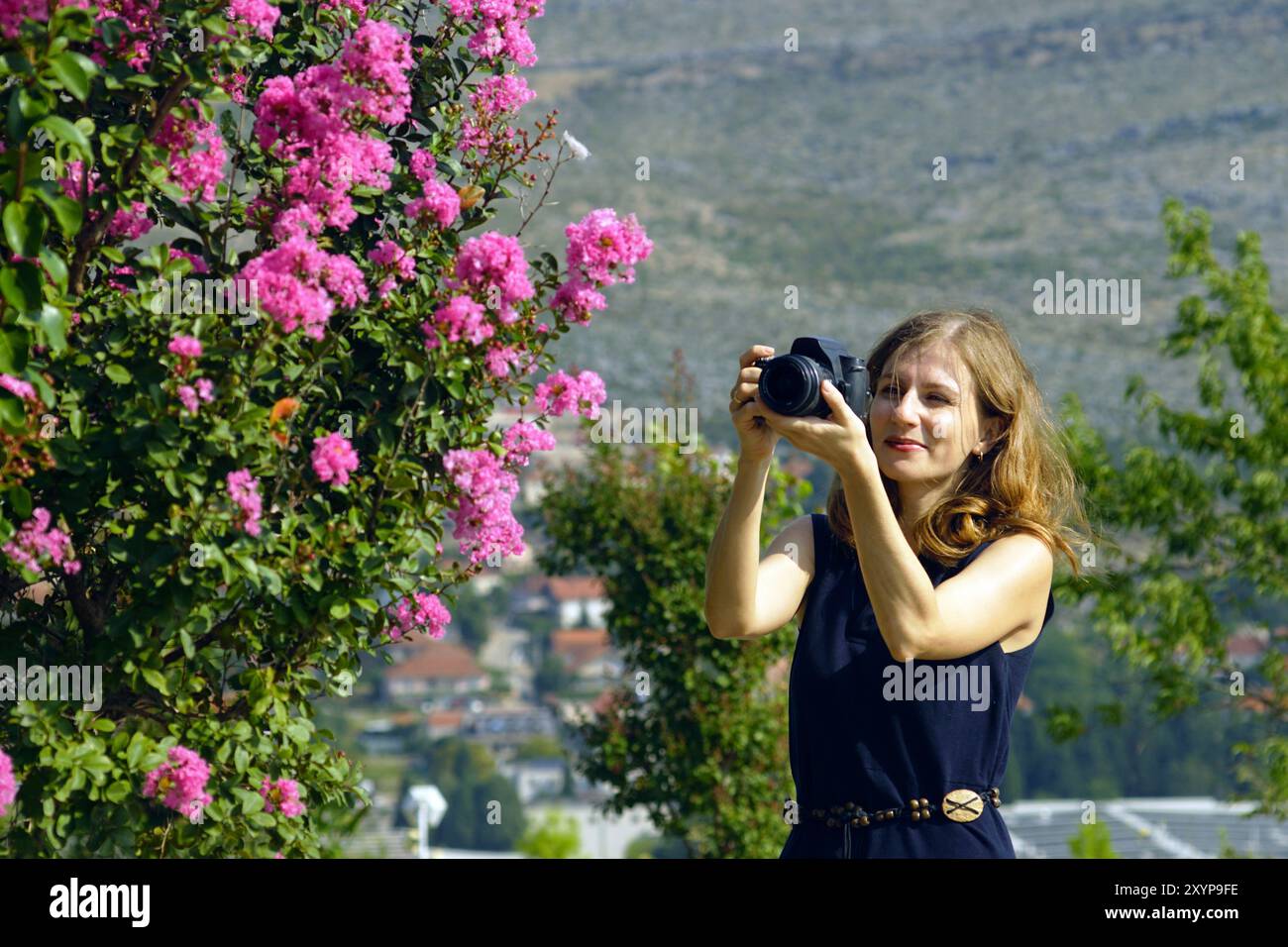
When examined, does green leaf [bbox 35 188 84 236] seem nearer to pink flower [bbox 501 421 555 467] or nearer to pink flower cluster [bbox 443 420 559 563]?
pink flower cluster [bbox 443 420 559 563]

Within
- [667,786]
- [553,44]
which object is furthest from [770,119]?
[667,786]

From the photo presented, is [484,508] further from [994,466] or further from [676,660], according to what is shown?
[676,660]

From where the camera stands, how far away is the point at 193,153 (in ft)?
12.2

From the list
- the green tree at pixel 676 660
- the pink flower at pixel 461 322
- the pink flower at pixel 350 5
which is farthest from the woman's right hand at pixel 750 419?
the green tree at pixel 676 660

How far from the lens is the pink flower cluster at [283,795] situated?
12.8 ft

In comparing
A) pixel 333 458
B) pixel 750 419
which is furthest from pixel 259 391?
pixel 750 419

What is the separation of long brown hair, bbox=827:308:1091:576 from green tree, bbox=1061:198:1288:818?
10.4 m

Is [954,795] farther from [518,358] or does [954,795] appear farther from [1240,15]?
[1240,15]

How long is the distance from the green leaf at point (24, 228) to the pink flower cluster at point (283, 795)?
1.57 meters

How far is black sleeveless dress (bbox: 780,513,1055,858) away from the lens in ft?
8.91

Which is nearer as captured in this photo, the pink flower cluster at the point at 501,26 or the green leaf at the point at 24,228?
the green leaf at the point at 24,228

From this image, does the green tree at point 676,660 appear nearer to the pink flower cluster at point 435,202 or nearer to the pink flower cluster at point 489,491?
the pink flower cluster at point 489,491

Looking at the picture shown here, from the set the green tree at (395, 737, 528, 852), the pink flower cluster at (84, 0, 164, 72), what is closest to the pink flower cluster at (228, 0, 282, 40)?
the pink flower cluster at (84, 0, 164, 72)

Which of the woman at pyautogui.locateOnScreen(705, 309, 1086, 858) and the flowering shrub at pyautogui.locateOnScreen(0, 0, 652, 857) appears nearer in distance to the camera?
the woman at pyautogui.locateOnScreen(705, 309, 1086, 858)
